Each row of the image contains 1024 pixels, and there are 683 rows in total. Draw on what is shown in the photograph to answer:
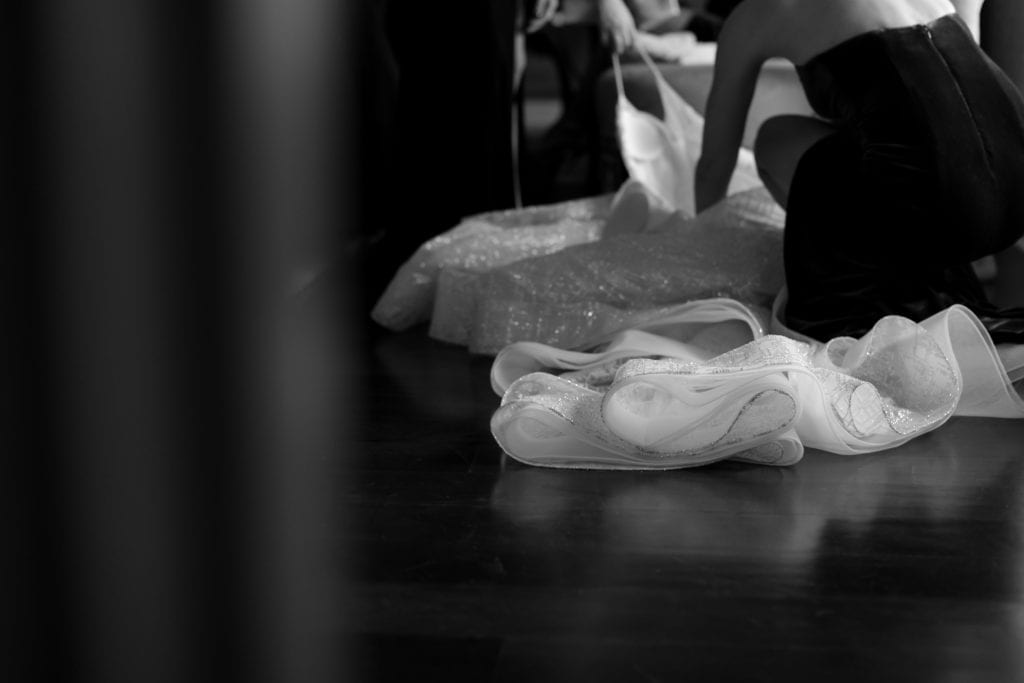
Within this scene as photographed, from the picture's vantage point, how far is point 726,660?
3.50 feet

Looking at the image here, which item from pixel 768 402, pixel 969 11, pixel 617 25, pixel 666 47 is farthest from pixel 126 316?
pixel 666 47

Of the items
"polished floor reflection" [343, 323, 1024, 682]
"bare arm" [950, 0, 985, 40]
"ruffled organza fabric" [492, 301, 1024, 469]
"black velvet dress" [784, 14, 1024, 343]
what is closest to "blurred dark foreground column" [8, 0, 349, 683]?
"polished floor reflection" [343, 323, 1024, 682]

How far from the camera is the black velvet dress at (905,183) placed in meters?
1.93

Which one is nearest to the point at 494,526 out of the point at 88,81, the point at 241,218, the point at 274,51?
the point at 274,51

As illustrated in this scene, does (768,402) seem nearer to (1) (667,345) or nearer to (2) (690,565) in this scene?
(2) (690,565)

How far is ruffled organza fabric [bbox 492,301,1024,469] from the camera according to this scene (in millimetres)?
1571

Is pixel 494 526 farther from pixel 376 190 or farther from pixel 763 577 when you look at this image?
pixel 376 190

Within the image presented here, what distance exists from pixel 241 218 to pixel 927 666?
831 mm

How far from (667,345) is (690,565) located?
0.75 m

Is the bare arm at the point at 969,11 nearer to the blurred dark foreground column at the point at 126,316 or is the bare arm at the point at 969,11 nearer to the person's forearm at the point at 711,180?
the person's forearm at the point at 711,180

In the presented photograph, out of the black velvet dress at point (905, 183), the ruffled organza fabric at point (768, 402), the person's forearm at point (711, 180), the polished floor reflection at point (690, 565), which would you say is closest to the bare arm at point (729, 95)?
the person's forearm at point (711, 180)

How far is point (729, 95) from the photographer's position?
87.0 inches

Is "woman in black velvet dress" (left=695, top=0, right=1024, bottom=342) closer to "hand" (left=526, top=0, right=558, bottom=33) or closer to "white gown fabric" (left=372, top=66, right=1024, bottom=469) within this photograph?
"white gown fabric" (left=372, top=66, right=1024, bottom=469)

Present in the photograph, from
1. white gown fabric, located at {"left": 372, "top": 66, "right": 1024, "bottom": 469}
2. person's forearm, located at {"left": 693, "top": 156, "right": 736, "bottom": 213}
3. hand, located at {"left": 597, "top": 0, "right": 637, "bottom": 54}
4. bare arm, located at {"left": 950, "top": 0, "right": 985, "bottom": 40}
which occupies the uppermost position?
bare arm, located at {"left": 950, "top": 0, "right": 985, "bottom": 40}
